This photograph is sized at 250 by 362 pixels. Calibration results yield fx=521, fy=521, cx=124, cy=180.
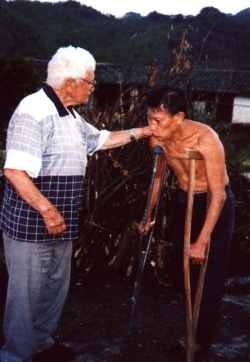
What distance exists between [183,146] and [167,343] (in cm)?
154

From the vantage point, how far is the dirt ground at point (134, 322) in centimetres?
364

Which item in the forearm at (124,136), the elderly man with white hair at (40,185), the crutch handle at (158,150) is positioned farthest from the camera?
the forearm at (124,136)

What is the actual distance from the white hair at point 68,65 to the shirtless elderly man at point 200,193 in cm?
45

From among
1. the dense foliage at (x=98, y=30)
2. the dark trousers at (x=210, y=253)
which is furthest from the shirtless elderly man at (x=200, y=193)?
the dense foliage at (x=98, y=30)

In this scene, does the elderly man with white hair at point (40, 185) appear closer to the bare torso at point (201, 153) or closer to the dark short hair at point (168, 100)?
the dark short hair at point (168, 100)

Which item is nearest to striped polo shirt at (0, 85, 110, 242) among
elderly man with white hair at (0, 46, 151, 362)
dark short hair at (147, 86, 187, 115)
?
elderly man with white hair at (0, 46, 151, 362)

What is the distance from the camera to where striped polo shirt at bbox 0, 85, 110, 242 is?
271 centimetres

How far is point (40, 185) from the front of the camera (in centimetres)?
290

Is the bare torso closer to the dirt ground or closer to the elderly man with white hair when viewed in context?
the elderly man with white hair

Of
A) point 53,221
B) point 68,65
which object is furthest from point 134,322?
point 68,65

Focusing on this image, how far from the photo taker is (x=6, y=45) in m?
57.2

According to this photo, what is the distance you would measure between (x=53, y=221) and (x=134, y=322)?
1.69 metres

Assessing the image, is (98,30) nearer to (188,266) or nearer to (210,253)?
(210,253)

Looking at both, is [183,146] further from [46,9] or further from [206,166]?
[46,9]
